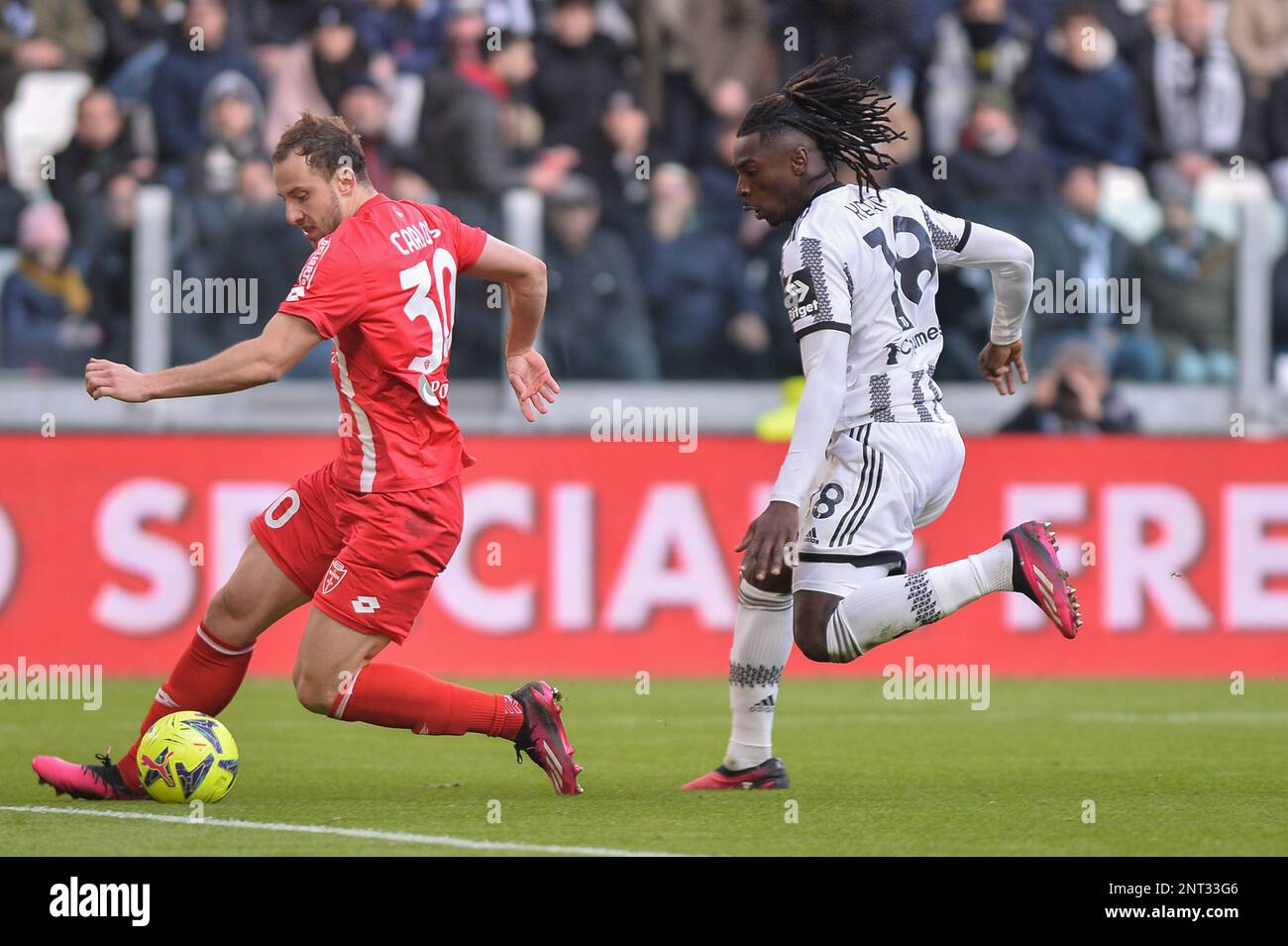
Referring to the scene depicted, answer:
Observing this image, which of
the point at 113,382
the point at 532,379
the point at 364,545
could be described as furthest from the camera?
the point at 532,379

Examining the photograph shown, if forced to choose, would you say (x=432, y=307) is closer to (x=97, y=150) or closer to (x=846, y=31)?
(x=97, y=150)

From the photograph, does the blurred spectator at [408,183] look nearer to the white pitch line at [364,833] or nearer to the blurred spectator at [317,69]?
the blurred spectator at [317,69]

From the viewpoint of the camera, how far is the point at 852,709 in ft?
33.6

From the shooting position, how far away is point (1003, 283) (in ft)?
23.5

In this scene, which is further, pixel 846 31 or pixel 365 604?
pixel 846 31

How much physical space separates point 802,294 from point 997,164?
25.0 feet

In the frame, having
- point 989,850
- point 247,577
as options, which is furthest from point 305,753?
point 989,850

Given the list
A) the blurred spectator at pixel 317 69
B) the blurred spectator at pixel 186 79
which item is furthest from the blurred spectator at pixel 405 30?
the blurred spectator at pixel 186 79

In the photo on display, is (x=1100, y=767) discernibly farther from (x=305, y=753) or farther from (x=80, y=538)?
(x=80, y=538)

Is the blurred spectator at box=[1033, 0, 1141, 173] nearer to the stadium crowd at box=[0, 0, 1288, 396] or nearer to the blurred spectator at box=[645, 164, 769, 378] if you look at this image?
the stadium crowd at box=[0, 0, 1288, 396]

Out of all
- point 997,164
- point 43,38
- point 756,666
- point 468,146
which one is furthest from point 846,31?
point 756,666

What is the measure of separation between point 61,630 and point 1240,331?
693 cm

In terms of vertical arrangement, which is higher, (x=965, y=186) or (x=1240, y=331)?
(x=965, y=186)

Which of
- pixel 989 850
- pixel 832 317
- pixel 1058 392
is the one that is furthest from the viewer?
pixel 1058 392
